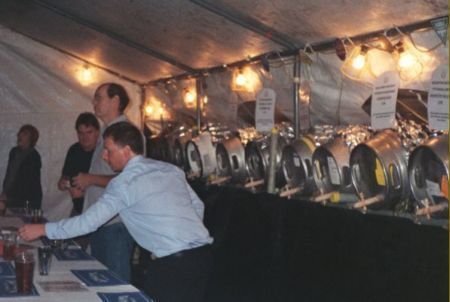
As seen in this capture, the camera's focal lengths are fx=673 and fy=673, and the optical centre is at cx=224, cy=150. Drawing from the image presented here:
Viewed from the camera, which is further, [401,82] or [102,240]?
[102,240]

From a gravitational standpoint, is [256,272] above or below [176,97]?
below

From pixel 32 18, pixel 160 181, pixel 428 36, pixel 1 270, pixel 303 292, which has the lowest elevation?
pixel 303 292

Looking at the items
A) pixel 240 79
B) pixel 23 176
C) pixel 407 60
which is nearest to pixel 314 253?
pixel 407 60

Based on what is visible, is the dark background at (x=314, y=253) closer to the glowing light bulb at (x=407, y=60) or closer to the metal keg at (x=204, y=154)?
the metal keg at (x=204, y=154)

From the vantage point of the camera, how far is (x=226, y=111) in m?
5.23

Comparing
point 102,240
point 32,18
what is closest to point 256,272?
point 102,240

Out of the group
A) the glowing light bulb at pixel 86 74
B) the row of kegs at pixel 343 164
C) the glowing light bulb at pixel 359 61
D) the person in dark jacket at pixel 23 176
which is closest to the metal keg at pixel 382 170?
the row of kegs at pixel 343 164

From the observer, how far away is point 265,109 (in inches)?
172

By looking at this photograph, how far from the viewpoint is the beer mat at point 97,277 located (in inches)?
106

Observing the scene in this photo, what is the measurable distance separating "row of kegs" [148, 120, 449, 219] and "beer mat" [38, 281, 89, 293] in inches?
53.0

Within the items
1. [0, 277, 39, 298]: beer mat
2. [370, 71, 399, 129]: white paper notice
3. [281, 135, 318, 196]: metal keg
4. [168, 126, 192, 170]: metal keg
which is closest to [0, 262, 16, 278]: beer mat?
[0, 277, 39, 298]: beer mat

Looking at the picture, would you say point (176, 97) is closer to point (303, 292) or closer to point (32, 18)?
point (32, 18)

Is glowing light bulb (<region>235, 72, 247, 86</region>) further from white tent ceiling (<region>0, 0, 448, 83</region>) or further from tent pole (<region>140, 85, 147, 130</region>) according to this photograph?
tent pole (<region>140, 85, 147, 130</region>)

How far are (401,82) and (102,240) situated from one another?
186cm
